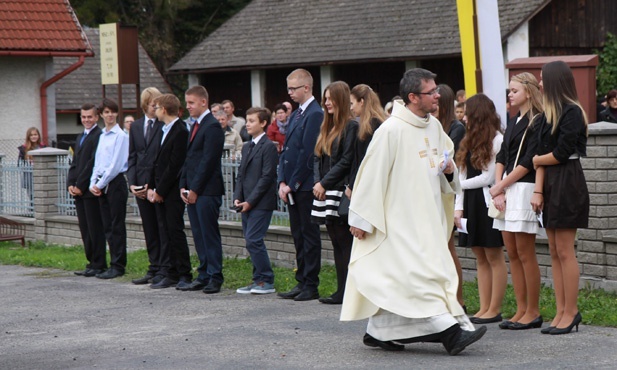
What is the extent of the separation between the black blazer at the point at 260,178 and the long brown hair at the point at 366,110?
1.61 meters

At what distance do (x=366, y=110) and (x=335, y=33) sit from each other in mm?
22101

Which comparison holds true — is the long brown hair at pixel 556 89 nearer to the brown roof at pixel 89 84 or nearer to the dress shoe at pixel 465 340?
the dress shoe at pixel 465 340

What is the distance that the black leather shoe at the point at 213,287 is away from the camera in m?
12.5

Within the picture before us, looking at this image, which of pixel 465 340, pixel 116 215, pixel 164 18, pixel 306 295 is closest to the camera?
pixel 465 340

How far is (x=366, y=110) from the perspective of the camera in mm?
11016

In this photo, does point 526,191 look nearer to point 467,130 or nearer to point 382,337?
point 467,130

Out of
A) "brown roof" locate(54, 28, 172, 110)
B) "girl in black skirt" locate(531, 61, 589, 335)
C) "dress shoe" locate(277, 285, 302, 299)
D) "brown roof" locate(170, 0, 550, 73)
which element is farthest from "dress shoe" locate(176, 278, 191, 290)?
"brown roof" locate(54, 28, 172, 110)

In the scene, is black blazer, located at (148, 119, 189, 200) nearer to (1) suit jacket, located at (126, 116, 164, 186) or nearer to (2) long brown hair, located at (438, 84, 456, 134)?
(1) suit jacket, located at (126, 116, 164, 186)

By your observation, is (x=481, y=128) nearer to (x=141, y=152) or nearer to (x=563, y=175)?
(x=563, y=175)

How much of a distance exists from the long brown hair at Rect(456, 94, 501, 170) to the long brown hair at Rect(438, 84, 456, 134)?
1.79ft

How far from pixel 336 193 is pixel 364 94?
95 centimetres

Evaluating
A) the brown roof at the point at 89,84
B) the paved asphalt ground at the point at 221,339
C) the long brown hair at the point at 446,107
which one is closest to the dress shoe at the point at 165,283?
the paved asphalt ground at the point at 221,339

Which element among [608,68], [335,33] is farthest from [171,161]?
[335,33]

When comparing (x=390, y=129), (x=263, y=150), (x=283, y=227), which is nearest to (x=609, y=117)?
(x=283, y=227)
